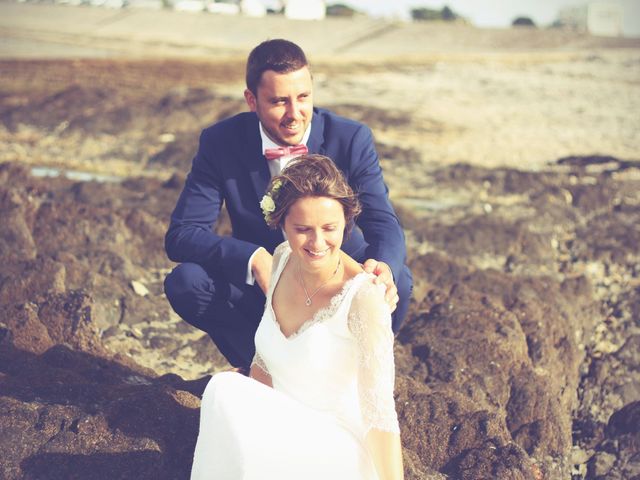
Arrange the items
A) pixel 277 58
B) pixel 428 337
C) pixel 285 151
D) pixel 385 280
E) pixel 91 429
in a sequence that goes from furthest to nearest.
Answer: pixel 428 337
pixel 285 151
pixel 277 58
pixel 91 429
pixel 385 280

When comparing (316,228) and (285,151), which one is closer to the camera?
(316,228)

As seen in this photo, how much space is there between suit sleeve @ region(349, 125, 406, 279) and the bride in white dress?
0.93 metres

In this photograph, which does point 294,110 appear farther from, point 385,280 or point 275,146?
point 385,280

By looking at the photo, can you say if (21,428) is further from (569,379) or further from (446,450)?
(569,379)

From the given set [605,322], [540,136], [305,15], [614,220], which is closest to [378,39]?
[305,15]

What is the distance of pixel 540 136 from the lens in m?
14.3

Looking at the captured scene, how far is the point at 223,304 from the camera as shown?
445 centimetres

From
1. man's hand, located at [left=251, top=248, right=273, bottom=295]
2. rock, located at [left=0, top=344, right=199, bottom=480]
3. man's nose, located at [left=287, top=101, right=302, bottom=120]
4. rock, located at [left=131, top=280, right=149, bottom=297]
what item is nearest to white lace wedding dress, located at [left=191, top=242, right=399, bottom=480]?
rock, located at [left=0, top=344, right=199, bottom=480]

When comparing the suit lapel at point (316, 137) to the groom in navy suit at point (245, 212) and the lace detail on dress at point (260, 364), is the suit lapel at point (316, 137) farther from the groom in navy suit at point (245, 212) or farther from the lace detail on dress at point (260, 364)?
the lace detail on dress at point (260, 364)

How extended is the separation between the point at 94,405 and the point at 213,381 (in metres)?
1.14

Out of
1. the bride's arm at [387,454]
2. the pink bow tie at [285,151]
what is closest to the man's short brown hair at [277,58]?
the pink bow tie at [285,151]

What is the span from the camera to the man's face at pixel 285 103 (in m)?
4.08

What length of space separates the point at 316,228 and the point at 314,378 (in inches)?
19.8

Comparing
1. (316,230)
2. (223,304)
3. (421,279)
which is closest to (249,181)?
(223,304)
